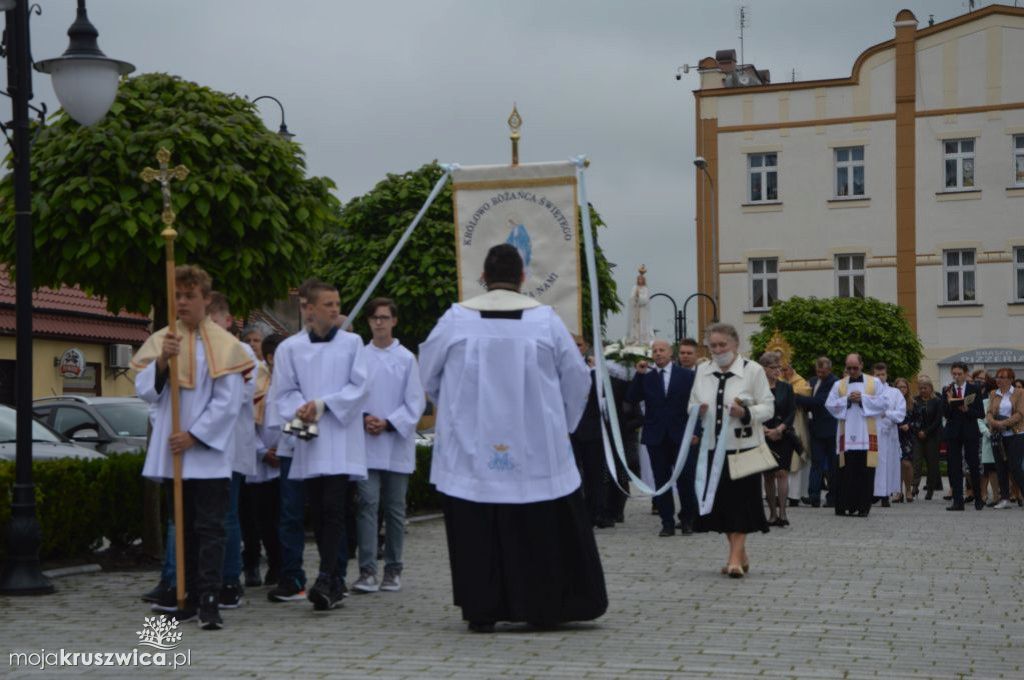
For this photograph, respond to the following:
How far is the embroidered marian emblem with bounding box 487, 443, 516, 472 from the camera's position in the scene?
9.04 meters

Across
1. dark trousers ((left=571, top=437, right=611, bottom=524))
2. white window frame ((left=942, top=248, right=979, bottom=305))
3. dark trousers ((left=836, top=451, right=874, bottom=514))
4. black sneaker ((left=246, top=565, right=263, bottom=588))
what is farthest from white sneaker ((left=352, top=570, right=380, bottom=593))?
white window frame ((left=942, top=248, right=979, bottom=305))

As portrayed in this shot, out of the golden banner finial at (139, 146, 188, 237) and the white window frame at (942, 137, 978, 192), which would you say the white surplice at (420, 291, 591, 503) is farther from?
the white window frame at (942, 137, 978, 192)

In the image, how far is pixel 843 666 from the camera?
7.59 m

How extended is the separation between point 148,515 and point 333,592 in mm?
3694

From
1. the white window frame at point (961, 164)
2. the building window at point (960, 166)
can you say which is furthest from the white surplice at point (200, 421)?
the building window at point (960, 166)

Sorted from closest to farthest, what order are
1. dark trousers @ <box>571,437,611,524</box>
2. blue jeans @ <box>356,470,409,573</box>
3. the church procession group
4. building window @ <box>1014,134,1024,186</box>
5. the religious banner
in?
the church procession group < blue jeans @ <box>356,470,409,573</box> < the religious banner < dark trousers @ <box>571,437,611,524</box> < building window @ <box>1014,134,1024,186</box>

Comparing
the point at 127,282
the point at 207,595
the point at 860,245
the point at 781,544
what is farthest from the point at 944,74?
the point at 207,595

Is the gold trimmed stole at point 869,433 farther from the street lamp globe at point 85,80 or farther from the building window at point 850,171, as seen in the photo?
the building window at point 850,171

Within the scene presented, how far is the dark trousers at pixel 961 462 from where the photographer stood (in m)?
21.6

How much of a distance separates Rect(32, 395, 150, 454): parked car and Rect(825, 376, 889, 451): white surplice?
834 centimetres

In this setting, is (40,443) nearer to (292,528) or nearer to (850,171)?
(292,528)

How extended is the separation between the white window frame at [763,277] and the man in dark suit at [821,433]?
31254 millimetres

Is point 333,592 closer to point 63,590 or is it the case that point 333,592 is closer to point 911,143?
point 63,590

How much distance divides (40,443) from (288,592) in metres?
6.17
